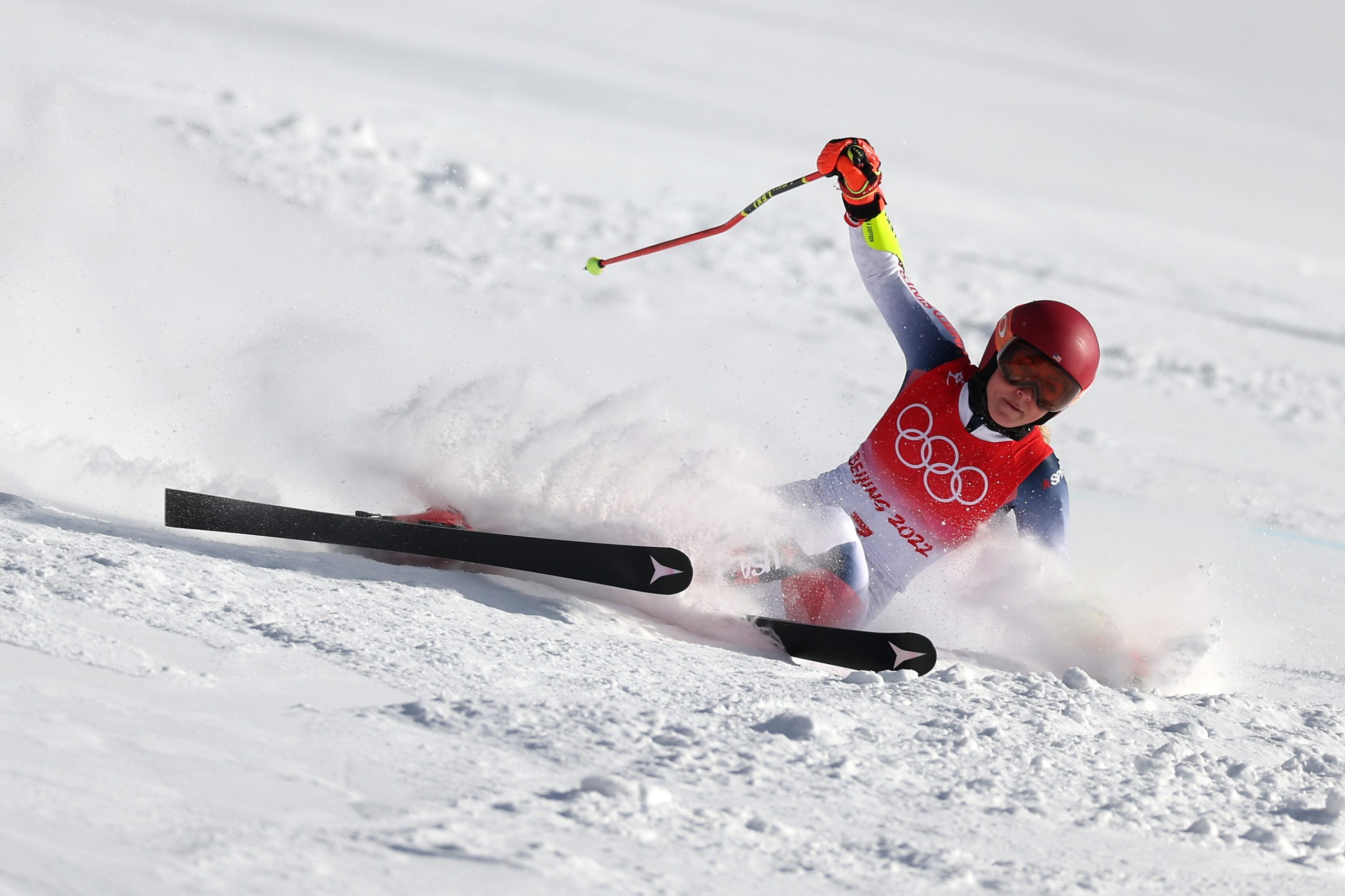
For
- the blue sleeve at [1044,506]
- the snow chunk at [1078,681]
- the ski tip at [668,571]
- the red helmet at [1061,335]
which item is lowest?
the snow chunk at [1078,681]

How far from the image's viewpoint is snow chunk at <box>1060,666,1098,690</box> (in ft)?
9.97

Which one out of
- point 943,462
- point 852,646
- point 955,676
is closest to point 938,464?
point 943,462

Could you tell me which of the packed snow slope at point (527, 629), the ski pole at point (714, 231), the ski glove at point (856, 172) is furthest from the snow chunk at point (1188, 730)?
the ski pole at point (714, 231)

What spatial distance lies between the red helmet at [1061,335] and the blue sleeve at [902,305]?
40cm

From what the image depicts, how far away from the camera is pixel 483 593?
3.32 m

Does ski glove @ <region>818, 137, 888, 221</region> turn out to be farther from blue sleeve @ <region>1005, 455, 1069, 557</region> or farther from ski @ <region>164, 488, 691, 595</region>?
ski @ <region>164, 488, 691, 595</region>

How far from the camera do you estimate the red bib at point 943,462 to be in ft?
12.0

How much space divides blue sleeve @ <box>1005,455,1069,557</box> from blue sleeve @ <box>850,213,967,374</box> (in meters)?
0.53

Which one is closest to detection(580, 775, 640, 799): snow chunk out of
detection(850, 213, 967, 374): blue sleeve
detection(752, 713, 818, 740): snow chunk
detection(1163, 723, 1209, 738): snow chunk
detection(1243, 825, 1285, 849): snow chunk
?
detection(752, 713, 818, 740): snow chunk

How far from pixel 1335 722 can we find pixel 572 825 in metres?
2.66

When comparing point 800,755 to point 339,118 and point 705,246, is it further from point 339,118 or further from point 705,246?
point 339,118

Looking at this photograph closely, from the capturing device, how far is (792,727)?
7.56ft

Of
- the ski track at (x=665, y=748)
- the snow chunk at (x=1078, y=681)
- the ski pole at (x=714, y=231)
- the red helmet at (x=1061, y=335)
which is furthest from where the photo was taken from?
the ski pole at (x=714, y=231)

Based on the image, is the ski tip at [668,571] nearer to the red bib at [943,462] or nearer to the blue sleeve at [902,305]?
the red bib at [943,462]
